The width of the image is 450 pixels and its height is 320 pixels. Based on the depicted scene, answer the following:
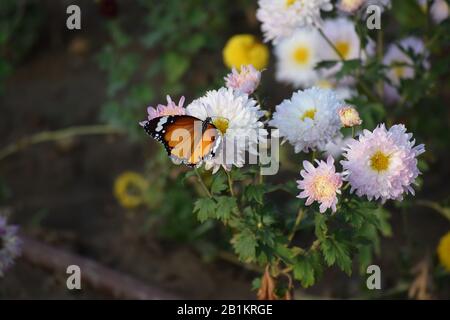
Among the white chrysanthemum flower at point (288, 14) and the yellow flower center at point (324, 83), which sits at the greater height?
the yellow flower center at point (324, 83)

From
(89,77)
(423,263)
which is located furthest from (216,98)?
(89,77)

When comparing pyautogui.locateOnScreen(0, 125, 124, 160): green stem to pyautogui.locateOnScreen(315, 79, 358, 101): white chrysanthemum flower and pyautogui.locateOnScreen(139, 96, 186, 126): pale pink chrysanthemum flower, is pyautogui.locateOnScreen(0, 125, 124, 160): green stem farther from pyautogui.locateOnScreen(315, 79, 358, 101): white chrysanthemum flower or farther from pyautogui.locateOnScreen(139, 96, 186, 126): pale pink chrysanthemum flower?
pyautogui.locateOnScreen(139, 96, 186, 126): pale pink chrysanthemum flower

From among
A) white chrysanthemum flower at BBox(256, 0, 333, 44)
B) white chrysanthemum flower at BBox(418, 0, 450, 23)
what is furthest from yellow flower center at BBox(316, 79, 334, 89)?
white chrysanthemum flower at BBox(256, 0, 333, 44)

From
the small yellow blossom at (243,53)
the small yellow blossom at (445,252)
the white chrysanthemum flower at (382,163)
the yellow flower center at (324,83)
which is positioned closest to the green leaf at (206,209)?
the white chrysanthemum flower at (382,163)

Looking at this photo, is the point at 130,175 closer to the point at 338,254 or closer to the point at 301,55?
the point at 301,55

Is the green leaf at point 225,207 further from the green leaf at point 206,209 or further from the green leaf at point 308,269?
the green leaf at point 308,269
